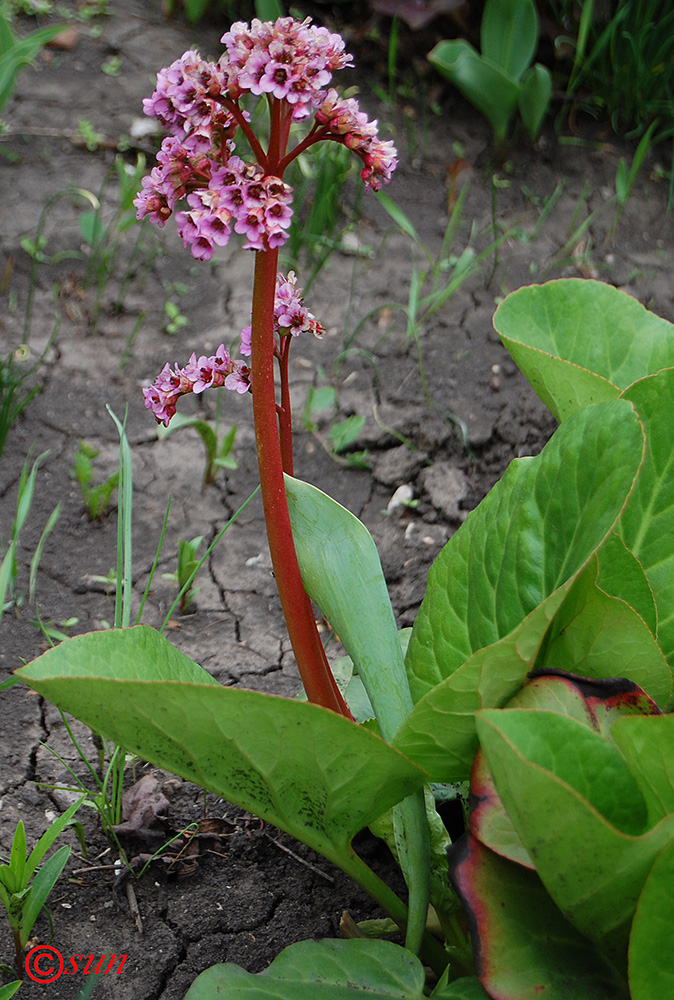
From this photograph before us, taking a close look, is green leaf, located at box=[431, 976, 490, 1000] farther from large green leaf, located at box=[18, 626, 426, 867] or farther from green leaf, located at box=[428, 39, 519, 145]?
green leaf, located at box=[428, 39, 519, 145]

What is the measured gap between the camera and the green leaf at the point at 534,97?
261 centimetres

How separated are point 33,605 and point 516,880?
1.11 meters

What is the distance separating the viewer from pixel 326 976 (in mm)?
969

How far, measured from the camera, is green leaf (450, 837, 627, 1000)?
870mm

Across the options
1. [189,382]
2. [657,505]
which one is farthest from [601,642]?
[189,382]

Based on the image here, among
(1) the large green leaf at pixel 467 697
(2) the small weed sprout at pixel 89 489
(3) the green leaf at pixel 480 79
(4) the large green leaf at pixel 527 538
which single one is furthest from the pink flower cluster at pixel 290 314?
(3) the green leaf at pixel 480 79

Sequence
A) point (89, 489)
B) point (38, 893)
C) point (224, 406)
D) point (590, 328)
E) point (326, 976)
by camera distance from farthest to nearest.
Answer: point (224, 406)
point (89, 489)
point (590, 328)
point (38, 893)
point (326, 976)

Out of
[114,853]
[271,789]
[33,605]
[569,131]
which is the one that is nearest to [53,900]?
[114,853]

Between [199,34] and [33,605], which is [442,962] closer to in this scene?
[33,605]

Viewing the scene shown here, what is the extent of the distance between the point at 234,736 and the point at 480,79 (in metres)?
2.39

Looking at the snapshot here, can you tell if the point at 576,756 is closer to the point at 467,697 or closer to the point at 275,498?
the point at 467,697

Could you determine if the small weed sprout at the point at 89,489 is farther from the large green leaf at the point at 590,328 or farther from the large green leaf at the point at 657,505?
the large green leaf at the point at 657,505

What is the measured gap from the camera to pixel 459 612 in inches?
42.9

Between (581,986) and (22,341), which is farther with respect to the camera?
(22,341)
